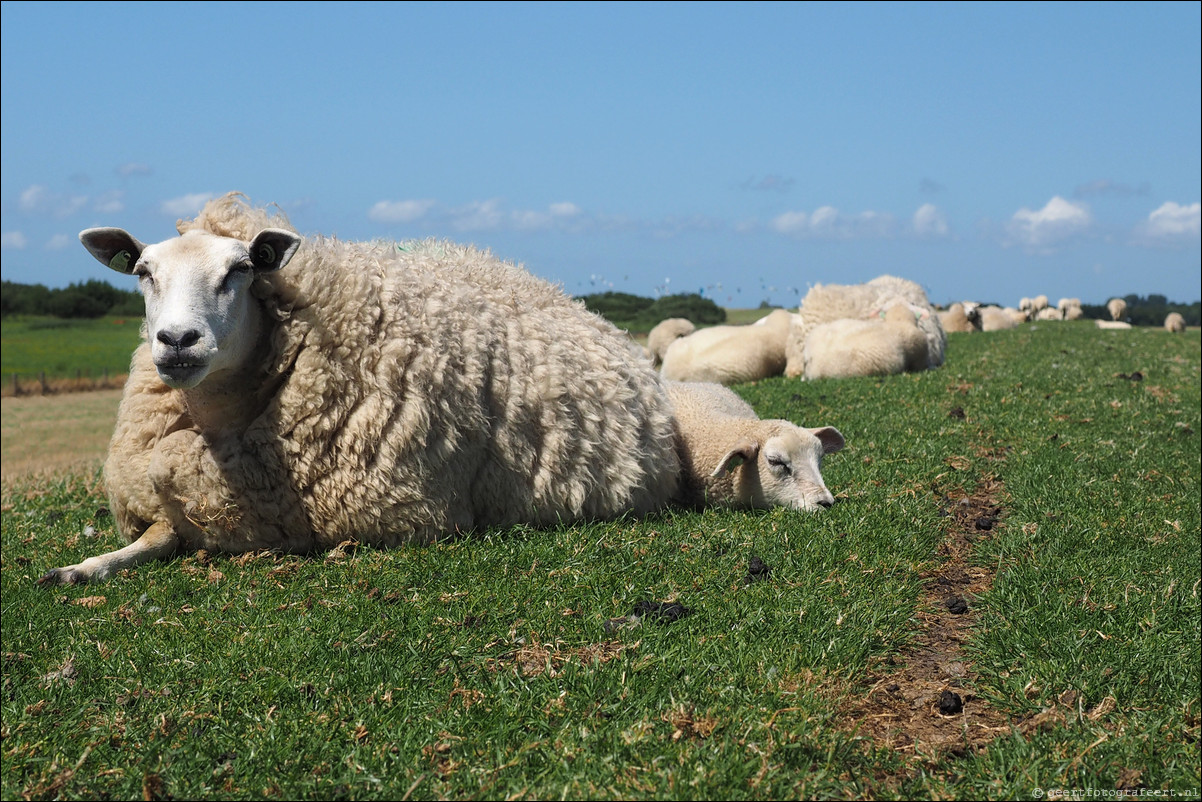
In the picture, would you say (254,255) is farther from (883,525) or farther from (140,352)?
(883,525)

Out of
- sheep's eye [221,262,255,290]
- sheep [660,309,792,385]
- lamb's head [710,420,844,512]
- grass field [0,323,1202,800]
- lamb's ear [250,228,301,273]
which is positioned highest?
lamb's ear [250,228,301,273]

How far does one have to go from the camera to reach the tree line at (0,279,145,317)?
83.4 metres

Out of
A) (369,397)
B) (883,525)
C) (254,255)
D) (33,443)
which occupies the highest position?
(254,255)

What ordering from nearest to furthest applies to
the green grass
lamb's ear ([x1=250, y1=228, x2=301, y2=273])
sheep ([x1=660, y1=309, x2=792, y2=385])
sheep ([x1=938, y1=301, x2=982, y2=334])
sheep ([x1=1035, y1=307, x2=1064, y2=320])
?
lamb's ear ([x1=250, y1=228, x2=301, y2=273]), sheep ([x1=660, y1=309, x2=792, y2=385]), sheep ([x1=938, y1=301, x2=982, y2=334]), sheep ([x1=1035, y1=307, x2=1064, y2=320]), the green grass

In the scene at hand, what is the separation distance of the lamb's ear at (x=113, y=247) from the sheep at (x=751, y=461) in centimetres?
406

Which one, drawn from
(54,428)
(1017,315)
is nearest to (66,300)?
(54,428)

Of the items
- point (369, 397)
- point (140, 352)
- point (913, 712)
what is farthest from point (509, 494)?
point (913, 712)

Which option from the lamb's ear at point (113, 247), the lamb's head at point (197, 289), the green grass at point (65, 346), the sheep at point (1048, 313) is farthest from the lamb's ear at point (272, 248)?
the green grass at point (65, 346)

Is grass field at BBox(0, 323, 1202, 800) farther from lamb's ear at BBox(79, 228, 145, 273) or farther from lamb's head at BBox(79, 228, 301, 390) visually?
lamb's ear at BBox(79, 228, 145, 273)

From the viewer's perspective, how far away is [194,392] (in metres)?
6.19

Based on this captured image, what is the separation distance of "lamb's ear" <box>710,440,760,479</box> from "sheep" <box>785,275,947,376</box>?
9.26 m

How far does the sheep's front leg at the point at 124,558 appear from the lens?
6020mm

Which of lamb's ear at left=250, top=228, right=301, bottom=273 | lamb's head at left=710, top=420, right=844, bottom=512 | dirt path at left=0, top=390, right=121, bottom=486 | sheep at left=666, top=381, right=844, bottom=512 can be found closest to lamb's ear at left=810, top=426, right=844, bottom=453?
sheep at left=666, top=381, right=844, bottom=512

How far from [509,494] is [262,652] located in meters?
2.32
